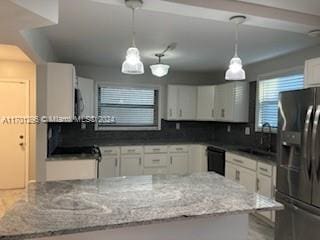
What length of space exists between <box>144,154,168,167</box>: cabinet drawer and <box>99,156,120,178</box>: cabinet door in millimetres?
548

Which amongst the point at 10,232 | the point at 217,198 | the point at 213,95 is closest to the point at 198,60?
the point at 213,95

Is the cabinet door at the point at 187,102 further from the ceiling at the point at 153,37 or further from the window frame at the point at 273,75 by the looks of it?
the window frame at the point at 273,75

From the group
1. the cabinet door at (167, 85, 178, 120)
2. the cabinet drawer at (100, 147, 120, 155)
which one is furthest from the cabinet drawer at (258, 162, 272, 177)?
the cabinet drawer at (100, 147, 120, 155)

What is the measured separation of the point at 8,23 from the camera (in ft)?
6.05

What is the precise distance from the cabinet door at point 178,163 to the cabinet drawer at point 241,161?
1.17 m

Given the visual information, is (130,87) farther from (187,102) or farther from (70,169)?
(70,169)

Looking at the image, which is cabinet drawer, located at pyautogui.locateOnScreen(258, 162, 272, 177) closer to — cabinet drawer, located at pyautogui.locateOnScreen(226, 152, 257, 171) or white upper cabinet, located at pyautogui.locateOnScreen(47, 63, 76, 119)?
cabinet drawer, located at pyautogui.locateOnScreen(226, 152, 257, 171)

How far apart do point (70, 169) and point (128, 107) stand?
231 cm

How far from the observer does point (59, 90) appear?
10.9 feet

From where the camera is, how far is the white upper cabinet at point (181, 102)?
540cm

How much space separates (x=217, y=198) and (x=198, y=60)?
3.08m

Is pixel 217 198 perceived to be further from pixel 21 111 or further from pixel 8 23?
pixel 21 111

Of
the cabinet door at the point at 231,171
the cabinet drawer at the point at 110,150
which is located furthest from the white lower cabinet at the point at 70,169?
the cabinet door at the point at 231,171

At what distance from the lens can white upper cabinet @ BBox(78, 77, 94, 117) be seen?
452cm
